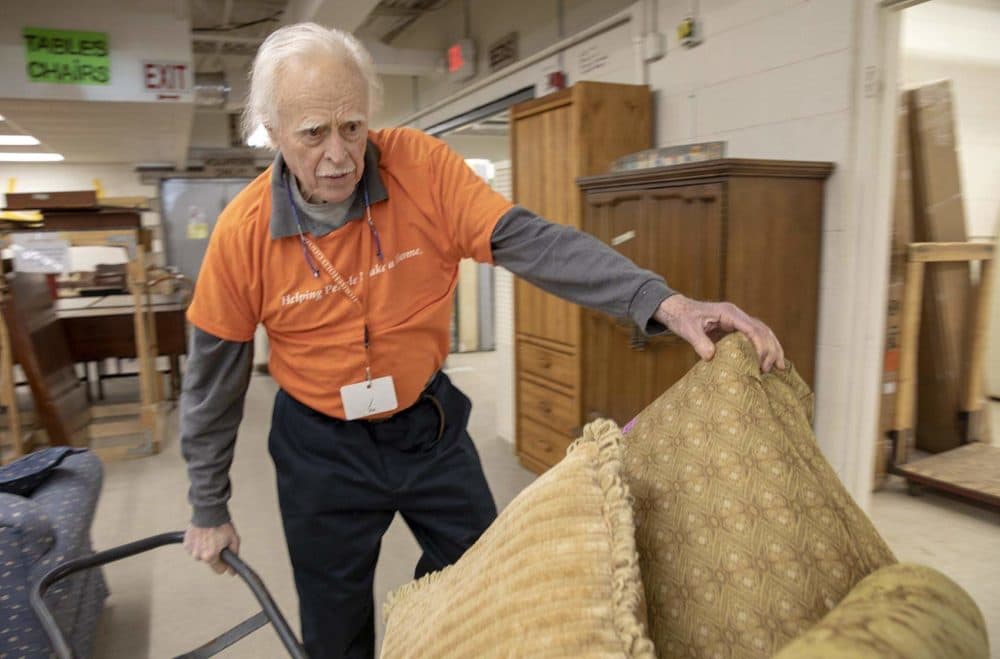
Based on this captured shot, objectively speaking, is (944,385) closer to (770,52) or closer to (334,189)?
(770,52)

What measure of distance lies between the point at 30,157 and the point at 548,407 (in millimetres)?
8406

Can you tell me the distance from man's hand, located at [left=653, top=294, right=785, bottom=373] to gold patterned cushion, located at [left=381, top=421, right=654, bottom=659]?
22 cm

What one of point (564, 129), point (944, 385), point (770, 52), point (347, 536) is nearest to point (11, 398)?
point (347, 536)

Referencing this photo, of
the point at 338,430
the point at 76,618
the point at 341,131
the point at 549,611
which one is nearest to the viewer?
the point at 549,611

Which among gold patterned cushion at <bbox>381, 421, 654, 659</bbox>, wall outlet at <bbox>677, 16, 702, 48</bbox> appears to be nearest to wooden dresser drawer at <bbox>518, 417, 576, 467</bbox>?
wall outlet at <bbox>677, 16, 702, 48</bbox>

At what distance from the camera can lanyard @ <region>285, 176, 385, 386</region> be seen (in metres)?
1.32

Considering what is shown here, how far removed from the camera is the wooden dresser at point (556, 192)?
3.03m

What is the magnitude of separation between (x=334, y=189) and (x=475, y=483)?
69cm

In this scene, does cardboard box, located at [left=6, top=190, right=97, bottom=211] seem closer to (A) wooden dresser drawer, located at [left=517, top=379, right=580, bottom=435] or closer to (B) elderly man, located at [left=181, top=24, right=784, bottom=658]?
(A) wooden dresser drawer, located at [left=517, top=379, right=580, bottom=435]

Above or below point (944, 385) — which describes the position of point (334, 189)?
above

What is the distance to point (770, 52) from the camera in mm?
2459

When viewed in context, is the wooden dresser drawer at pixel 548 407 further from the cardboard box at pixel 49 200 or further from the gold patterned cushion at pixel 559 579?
the cardboard box at pixel 49 200

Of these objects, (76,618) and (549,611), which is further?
(76,618)

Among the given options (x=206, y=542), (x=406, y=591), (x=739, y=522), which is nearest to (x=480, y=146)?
(x=206, y=542)
